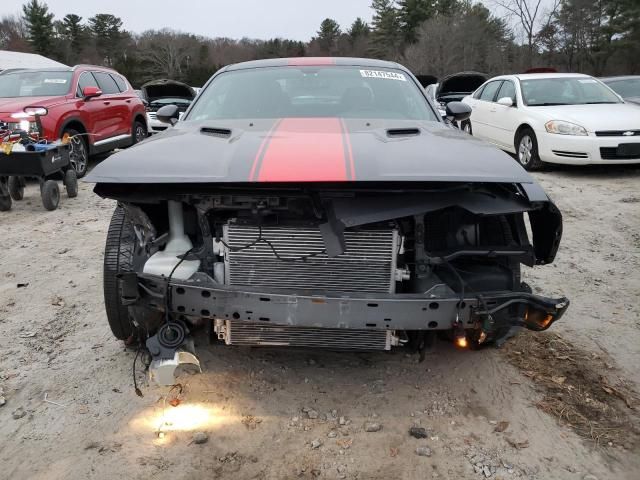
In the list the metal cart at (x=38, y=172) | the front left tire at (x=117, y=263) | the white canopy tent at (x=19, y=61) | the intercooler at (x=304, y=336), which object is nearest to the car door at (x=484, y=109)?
the metal cart at (x=38, y=172)

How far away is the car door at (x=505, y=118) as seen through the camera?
8484 millimetres

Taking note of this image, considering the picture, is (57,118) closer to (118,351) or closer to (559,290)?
(118,351)

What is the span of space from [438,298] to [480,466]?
28.0 inches

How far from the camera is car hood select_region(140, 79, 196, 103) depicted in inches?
524

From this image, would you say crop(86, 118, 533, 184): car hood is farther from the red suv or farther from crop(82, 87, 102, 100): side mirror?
crop(82, 87, 102, 100): side mirror

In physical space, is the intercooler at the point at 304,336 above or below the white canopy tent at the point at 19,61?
below

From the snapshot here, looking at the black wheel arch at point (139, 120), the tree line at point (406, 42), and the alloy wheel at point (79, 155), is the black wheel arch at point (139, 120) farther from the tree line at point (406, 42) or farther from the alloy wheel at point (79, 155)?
the tree line at point (406, 42)

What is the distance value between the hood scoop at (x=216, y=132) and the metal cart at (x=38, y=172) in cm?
384

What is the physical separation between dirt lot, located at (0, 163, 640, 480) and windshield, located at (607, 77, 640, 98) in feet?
27.0

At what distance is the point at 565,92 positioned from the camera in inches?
328

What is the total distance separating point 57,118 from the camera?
24.1 ft

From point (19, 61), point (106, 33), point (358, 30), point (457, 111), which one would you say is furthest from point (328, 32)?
point (457, 111)

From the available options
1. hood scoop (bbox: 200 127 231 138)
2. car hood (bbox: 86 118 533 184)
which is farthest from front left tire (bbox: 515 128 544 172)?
hood scoop (bbox: 200 127 231 138)

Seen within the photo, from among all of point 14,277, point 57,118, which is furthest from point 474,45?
point 14,277
